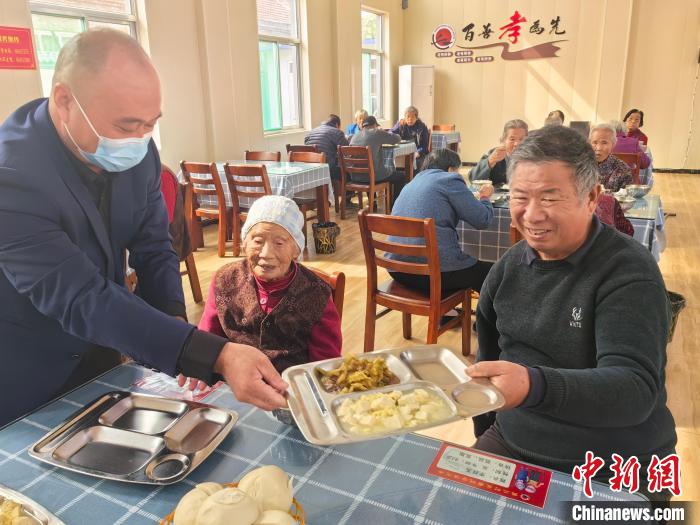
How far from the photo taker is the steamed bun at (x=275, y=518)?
0.71m

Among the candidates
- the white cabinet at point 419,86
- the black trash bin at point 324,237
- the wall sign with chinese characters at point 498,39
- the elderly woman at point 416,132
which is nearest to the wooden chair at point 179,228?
the black trash bin at point 324,237

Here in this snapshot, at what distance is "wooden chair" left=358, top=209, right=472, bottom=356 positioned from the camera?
2.43 m

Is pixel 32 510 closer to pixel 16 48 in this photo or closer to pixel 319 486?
pixel 319 486

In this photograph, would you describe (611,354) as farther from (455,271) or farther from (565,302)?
(455,271)

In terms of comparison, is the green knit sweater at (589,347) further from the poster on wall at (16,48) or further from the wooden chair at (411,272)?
the poster on wall at (16,48)

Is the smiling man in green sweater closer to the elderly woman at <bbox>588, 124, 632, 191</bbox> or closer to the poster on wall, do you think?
the elderly woman at <bbox>588, 124, 632, 191</bbox>

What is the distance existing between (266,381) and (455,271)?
1.89 m

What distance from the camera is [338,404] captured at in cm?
103

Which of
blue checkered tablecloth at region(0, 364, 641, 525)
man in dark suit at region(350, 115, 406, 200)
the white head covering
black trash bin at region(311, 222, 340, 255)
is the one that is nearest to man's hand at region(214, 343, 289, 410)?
blue checkered tablecloth at region(0, 364, 641, 525)

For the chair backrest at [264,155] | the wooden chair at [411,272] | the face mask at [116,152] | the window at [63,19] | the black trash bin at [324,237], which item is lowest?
the black trash bin at [324,237]

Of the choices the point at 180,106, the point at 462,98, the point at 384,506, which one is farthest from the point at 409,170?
the point at 384,506

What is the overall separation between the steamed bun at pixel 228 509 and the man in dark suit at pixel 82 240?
10.5 inches

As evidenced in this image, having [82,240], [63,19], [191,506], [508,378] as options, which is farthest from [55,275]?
[63,19]

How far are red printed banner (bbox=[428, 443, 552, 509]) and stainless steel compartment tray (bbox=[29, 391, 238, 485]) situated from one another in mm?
413
